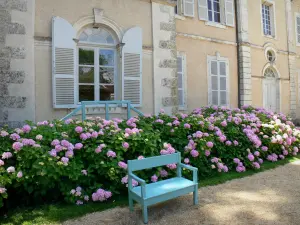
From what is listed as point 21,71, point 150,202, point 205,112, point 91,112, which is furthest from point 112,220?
point 205,112

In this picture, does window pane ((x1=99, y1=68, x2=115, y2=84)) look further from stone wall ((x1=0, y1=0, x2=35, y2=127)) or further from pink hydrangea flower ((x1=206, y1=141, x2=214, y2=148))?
pink hydrangea flower ((x1=206, y1=141, x2=214, y2=148))

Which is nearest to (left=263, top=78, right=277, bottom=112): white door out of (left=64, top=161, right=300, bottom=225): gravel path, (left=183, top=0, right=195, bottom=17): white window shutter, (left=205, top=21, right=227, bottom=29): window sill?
(left=205, top=21, right=227, bottom=29): window sill

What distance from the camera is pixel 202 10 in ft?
29.1

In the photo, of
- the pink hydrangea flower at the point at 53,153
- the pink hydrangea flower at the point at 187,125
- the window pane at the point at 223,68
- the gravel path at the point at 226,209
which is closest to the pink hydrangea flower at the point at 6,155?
the pink hydrangea flower at the point at 53,153

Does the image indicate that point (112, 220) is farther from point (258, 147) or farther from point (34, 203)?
point (258, 147)

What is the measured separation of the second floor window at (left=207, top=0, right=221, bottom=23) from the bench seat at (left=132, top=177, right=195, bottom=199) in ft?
25.0

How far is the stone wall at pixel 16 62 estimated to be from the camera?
4.91 m

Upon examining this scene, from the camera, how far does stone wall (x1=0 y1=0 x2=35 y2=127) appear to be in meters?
4.91

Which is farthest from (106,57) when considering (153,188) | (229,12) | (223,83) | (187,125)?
(229,12)

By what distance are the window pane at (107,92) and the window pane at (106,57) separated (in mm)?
535

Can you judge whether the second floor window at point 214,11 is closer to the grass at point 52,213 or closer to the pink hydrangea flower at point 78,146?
the pink hydrangea flower at point 78,146

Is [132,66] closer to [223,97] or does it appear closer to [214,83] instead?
[214,83]

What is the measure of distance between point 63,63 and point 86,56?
2.02 feet

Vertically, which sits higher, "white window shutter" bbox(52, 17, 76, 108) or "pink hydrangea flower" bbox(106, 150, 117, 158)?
"white window shutter" bbox(52, 17, 76, 108)
